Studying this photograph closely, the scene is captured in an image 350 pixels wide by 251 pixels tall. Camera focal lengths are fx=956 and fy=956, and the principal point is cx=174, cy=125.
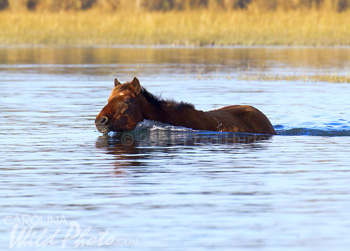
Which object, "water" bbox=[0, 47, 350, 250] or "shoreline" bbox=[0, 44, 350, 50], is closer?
"water" bbox=[0, 47, 350, 250]

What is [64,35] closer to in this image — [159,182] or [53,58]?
[53,58]

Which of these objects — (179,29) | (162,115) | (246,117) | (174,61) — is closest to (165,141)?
(162,115)

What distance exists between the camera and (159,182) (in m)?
9.55

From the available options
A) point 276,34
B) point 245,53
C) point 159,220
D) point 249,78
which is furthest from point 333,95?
point 276,34

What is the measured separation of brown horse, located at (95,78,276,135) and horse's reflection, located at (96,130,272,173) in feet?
0.44

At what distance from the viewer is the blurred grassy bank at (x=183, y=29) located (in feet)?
134

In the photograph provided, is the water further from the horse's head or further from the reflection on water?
the reflection on water

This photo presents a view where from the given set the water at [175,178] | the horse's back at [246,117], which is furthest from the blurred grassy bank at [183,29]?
the horse's back at [246,117]

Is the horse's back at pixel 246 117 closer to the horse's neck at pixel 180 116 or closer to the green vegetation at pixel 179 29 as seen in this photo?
the horse's neck at pixel 180 116

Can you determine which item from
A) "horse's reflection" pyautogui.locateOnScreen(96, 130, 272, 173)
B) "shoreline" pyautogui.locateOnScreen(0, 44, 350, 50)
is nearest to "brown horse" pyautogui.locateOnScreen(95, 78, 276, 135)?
"horse's reflection" pyautogui.locateOnScreen(96, 130, 272, 173)

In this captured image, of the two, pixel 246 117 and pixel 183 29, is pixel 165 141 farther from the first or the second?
pixel 183 29

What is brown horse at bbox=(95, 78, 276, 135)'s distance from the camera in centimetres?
1227

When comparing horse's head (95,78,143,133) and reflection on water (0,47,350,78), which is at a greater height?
horse's head (95,78,143,133)

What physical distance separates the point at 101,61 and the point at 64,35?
9.15 m
